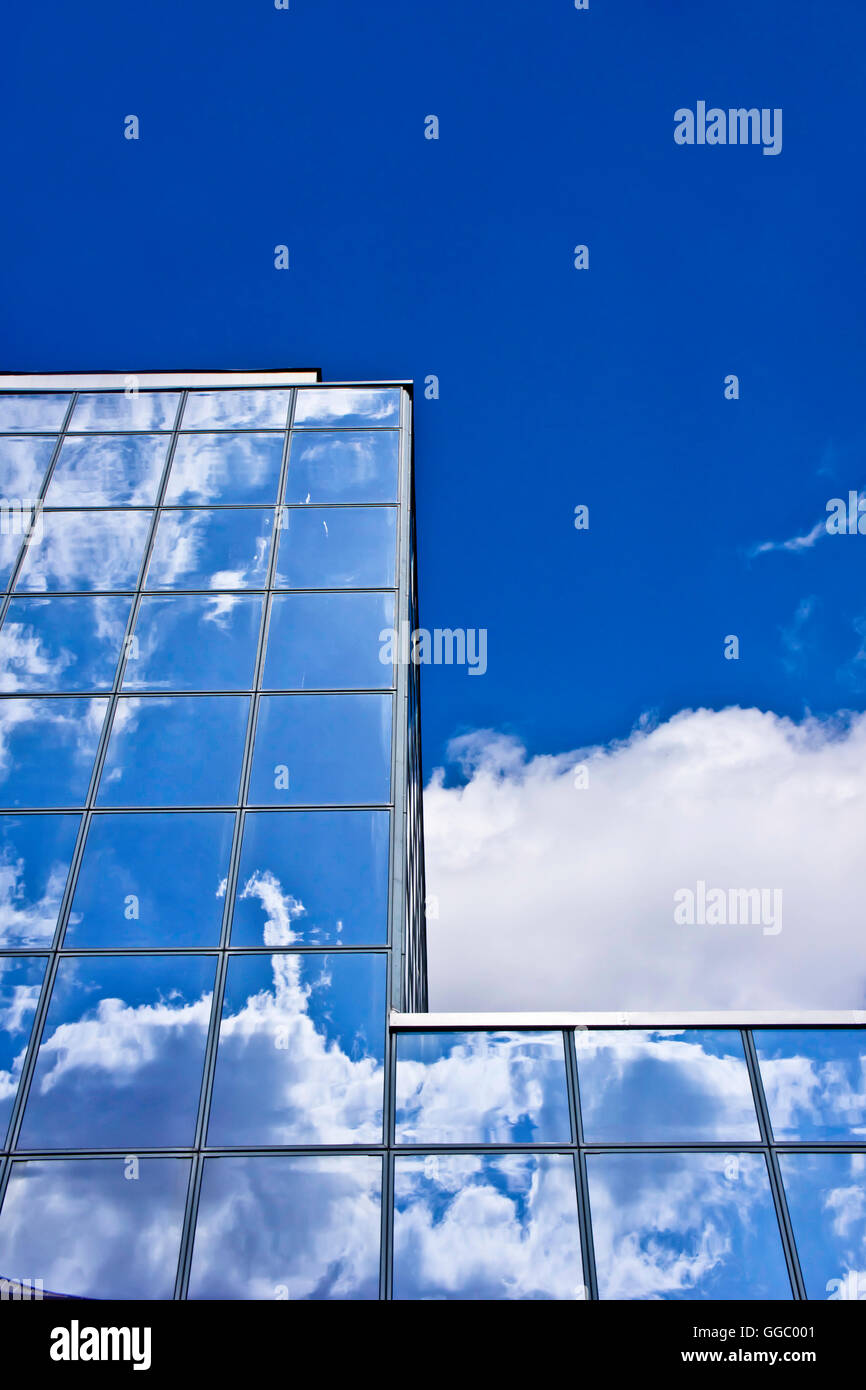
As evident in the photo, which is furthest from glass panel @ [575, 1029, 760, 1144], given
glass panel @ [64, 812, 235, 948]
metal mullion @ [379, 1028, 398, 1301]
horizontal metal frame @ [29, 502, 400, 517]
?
horizontal metal frame @ [29, 502, 400, 517]

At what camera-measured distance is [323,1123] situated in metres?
12.9

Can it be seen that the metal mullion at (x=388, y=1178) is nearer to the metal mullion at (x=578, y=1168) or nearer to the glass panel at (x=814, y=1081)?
the metal mullion at (x=578, y=1168)

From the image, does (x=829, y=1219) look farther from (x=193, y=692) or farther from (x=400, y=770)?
Answer: (x=193, y=692)

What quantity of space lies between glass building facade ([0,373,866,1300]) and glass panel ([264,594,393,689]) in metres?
0.05

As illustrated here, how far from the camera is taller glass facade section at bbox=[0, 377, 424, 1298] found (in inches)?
489

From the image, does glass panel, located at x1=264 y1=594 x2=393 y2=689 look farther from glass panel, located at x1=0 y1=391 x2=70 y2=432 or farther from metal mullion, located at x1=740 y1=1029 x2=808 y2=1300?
metal mullion, located at x1=740 y1=1029 x2=808 y2=1300

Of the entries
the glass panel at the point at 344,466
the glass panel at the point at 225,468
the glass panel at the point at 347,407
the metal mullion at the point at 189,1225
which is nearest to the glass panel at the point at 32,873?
the metal mullion at the point at 189,1225

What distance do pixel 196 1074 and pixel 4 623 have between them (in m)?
8.69

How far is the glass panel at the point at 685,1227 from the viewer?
1184 cm

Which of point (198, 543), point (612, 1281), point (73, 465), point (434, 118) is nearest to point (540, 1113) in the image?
point (612, 1281)

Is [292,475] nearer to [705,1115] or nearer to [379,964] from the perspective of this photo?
[379,964]

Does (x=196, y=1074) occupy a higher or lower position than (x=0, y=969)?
lower

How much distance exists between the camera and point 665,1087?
44.0 ft

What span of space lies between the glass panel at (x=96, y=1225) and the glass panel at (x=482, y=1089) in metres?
2.89
